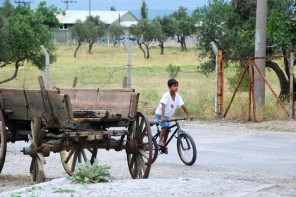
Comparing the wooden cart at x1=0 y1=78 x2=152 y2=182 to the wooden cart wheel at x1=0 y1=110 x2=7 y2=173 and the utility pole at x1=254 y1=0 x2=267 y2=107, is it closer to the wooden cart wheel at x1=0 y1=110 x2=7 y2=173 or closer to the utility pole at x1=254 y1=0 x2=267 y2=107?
the wooden cart wheel at x1=0 y1=110 x2=7 y2=173

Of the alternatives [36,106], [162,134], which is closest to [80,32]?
[162,134]

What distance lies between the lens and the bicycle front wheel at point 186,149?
15969 mm

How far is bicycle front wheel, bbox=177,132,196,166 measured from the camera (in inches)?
629

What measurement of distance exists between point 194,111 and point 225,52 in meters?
8.47

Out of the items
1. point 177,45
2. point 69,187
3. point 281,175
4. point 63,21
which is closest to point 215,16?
point 281,175

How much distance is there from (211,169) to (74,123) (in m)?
3.27

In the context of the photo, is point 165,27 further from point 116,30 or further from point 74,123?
point 74,123

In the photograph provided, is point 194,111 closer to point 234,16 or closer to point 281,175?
point 234,16

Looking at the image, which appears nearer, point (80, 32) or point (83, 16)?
point (80, 32)

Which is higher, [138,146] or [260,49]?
[260,49]

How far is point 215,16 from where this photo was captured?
35812mm

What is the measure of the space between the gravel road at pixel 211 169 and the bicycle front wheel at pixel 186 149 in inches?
4.9

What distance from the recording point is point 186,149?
16.2m

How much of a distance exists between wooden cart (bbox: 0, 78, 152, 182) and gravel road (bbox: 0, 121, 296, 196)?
552mm
